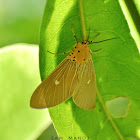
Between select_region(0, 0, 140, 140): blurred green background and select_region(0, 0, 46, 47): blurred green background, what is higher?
select_region(0, 0, 46, 47): blurred green background

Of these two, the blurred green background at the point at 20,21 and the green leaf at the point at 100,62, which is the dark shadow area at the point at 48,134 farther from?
the blurred green background at the point at 20,21

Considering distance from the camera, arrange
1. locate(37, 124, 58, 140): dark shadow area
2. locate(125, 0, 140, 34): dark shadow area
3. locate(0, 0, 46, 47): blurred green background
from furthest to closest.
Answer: locate(0, 0, 46, 47): blurred green background → locate(37, 124, 58, 140): dark shadow area → locate(125, 0, 140, 34): dark shadow area

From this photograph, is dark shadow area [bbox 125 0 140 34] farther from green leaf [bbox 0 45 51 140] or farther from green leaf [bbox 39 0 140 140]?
green leaf [bbox 0 45 51 140]

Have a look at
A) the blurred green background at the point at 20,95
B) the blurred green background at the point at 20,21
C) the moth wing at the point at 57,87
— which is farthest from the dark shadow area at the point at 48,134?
the blurred green background at the point at 20,21

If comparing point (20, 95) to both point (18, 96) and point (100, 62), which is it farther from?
point (100, 62)

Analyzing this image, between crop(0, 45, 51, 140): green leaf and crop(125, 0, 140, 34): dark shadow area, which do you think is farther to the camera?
crop(0, 45, 51, 140): green leaf

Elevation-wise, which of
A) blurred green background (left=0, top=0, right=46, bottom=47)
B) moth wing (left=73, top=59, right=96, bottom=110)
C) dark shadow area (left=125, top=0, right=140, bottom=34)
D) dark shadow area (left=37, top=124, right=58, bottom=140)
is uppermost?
blurred green background (left=0, top=0, right=46, bottom=47)

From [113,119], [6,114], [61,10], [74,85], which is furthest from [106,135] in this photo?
[61,10]

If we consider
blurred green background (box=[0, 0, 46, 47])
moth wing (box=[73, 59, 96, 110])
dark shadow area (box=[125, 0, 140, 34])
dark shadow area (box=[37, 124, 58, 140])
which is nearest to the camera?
dark shadow area (box=[125, 0, 140, 34])

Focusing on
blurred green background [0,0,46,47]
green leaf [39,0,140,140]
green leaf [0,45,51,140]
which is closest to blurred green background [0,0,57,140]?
green leaf [0,45,51,140]
